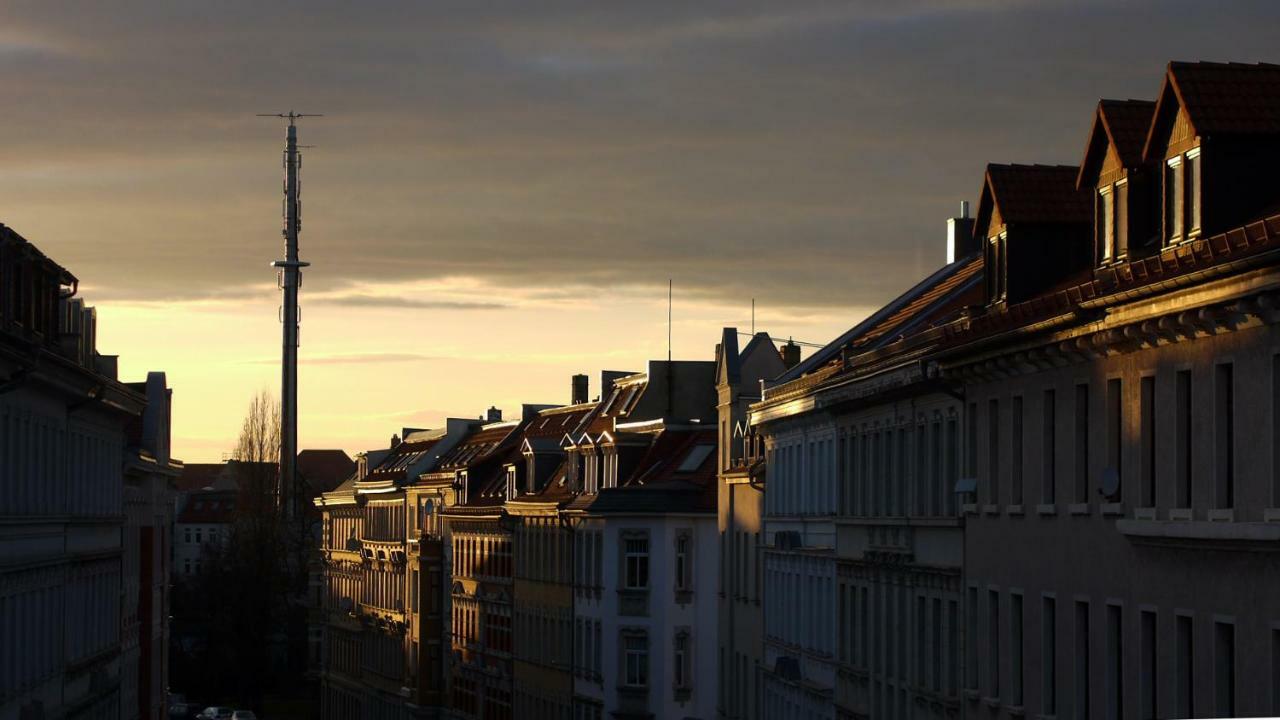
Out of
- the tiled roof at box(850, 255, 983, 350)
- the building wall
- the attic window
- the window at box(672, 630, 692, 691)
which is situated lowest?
→ the window at box(672, 630, 692, 691)

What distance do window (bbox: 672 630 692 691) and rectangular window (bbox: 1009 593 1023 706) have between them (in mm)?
40171

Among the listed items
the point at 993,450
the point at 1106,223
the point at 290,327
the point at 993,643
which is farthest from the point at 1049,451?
the point at 290,327

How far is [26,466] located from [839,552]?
55.6ft

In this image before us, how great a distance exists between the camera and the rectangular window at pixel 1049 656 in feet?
112

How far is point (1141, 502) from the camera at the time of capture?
96.9 ft

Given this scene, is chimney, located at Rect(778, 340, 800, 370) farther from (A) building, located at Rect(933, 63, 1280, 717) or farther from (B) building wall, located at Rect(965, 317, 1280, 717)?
(A) building, located at Rect(933, 63, 1280, 717)

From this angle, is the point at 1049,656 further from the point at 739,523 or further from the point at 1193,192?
the point at 739,523

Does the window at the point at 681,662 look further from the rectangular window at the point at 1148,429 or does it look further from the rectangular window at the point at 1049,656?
the rectangular window at the point at 1148,429

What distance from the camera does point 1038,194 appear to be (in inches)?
1492

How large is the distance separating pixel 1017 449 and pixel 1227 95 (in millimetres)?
10335

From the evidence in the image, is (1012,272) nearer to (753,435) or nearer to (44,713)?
(44,713)

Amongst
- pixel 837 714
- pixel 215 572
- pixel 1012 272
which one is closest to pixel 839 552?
pixel 837 714

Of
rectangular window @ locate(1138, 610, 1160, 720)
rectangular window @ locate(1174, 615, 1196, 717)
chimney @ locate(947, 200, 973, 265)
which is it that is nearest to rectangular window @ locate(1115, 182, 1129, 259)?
rectangular window @ locate(1138, 610, 1160, 720)

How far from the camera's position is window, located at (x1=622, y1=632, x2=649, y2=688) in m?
77.7
